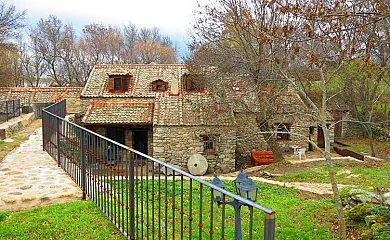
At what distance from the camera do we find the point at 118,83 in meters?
20.2

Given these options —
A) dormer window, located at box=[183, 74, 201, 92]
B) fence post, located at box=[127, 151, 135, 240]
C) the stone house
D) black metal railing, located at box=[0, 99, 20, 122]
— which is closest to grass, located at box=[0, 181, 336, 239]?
fence post, located at box=[127, 151, 135, 240]

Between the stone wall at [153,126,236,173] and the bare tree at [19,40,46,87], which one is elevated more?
the bare tree at [19,40,46,87]

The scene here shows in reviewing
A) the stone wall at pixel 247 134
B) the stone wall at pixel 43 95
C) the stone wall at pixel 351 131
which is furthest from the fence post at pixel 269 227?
the stone wall at pixel 351 131

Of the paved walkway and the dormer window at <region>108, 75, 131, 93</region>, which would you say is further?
the dormer window at <region>108, 75, 131, 93</region>

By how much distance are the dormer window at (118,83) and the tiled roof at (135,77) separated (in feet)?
0.80

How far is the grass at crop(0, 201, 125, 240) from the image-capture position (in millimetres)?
4129

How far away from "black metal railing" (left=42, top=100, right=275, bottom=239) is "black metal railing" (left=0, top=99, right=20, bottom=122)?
743 cm

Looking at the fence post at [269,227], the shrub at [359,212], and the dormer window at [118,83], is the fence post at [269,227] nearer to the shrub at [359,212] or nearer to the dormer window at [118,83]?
the shrub at [359,212]

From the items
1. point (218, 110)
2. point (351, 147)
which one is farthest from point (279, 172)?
point (351, 147)

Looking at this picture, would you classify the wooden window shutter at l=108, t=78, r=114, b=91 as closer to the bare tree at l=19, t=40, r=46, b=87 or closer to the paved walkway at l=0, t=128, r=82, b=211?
the paved walkway at l=0, t=128, r=82, b=211

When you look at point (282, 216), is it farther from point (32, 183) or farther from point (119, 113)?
point (119, 113)

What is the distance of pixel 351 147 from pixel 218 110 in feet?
30.1

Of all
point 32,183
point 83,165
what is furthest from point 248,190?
point 32,183

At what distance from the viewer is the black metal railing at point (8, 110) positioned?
14375 mm
